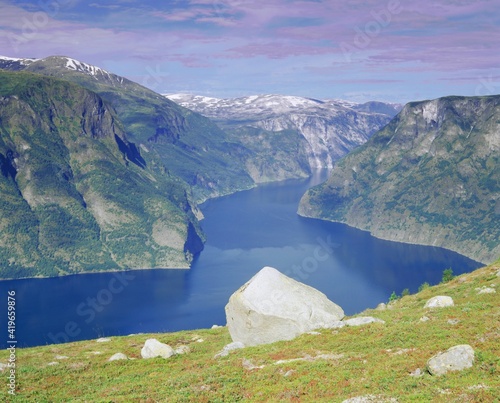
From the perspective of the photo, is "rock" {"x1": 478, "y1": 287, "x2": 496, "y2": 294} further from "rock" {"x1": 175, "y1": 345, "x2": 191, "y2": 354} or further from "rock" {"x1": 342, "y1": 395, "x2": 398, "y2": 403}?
"rock" {"x1": 175, "y1": 345, "x2": 191, "y2": 354}

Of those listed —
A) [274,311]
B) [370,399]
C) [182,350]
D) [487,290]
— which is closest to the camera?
[370,399]

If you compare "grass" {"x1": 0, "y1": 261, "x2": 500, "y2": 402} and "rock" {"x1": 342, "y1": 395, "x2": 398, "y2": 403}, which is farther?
"grass" {"x1": 0, "y1": 261, "x2": 500, "y2": 402}

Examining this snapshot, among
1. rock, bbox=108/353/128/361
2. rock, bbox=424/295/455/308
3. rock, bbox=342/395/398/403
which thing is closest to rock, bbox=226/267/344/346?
rock, bbox=424/295/455/308

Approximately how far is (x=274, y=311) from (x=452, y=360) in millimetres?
28556

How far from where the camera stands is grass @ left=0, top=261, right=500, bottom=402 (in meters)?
42.2

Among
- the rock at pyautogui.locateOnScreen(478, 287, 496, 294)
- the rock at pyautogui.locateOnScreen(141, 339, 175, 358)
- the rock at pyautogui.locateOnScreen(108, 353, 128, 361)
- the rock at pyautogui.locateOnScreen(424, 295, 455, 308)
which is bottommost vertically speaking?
the rock at pyautogui.locateOnScreen(108, 353, 128, 361)

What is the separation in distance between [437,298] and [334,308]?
1417cm

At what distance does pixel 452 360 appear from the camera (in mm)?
43531

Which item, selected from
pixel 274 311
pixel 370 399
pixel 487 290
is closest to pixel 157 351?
pixel 274 311

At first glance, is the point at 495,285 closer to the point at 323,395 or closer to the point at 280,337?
the point at 280,337

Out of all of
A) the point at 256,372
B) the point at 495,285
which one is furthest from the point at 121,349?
the point at 495,285

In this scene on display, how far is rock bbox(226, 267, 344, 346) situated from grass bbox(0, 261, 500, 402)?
478 centimetres

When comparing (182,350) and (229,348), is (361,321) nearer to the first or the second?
(229,348)

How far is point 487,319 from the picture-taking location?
56.1 metres
